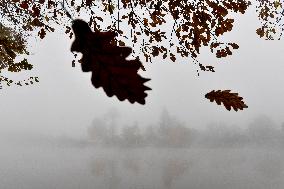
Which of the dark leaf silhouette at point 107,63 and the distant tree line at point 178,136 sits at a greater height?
the distant tree line at point 178,136

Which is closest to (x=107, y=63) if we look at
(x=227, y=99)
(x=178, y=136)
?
(x=227, y=99)

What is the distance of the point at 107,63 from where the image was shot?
0.62m

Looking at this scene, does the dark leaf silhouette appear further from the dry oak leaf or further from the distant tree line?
the distant tree line

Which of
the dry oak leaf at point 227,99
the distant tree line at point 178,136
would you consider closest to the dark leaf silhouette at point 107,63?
the dry oak leaf at point 227,99

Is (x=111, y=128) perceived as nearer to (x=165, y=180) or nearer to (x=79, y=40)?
(x=165, y=180)

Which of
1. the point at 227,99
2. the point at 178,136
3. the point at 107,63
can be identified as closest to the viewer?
the point at 107,63

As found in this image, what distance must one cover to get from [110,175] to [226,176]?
24.5 metres

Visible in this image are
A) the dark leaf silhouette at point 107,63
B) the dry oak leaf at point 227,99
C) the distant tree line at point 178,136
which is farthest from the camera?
the distant tree line at point 178,136

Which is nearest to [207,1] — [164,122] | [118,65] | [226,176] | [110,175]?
[118,65]

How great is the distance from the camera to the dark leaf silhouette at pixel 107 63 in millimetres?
616

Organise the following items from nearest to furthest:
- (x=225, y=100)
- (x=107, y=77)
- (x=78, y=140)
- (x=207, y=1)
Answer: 1. (x=107, y=77)
2. (x=225, y=100)
3. (x=207, y=1)
4. (x=78, y=140)

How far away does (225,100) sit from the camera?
5.06 feet

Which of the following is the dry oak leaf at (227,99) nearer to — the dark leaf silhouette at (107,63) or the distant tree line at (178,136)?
the dark leaf silhouette at (107,63)

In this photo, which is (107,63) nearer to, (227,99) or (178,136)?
(227,99)
